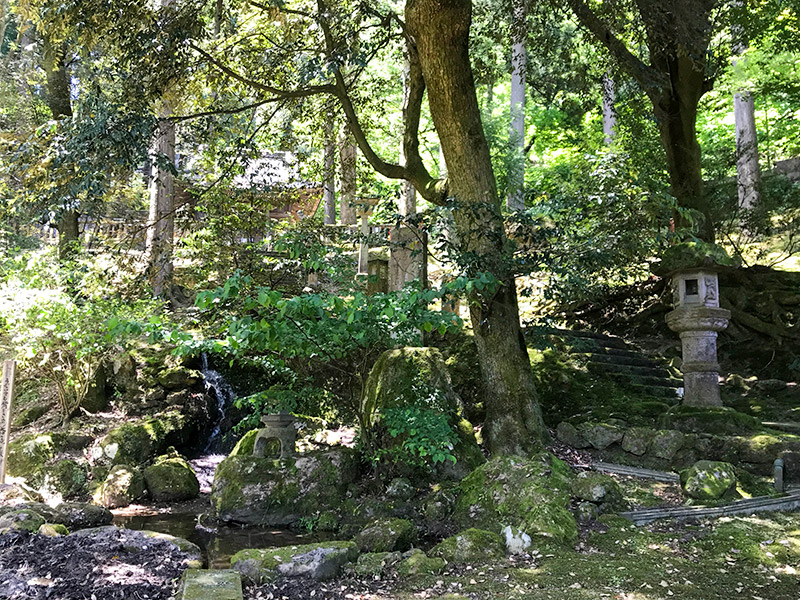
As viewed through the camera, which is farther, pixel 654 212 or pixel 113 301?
pixel 113 301

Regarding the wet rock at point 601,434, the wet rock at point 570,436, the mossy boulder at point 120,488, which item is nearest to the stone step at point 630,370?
the wet rock at point 570,436

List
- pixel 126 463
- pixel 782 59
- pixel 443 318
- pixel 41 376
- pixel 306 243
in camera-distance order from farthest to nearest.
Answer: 1. pixel 782 59
2. pixel 41 376
3. pixel 126 463
4. pixel 306 243
5. pixel 443 318

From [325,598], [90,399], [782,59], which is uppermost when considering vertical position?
[782,59]

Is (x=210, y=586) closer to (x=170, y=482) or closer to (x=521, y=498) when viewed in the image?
(x=521, y=498)

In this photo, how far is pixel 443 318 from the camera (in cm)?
577

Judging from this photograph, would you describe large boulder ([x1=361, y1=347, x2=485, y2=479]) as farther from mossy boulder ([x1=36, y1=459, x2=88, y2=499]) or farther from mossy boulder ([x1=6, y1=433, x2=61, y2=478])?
mossy boulder ([x1=6, y1=433, x2=61, y2=478])

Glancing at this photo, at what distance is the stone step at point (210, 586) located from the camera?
150 inches

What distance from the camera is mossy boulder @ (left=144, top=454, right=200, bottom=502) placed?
26.7ft

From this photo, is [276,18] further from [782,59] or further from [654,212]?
[782,59]

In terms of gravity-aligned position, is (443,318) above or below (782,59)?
below

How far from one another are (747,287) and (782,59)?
4403mm

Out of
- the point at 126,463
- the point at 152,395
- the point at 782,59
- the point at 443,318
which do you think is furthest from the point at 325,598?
the point at 782,59

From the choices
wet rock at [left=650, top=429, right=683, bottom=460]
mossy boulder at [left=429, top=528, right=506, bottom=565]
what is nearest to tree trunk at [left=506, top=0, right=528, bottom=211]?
wet rock at [left=650, top=429, right=683, bottom=460]

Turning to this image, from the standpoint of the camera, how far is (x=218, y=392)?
11500 millimetres
